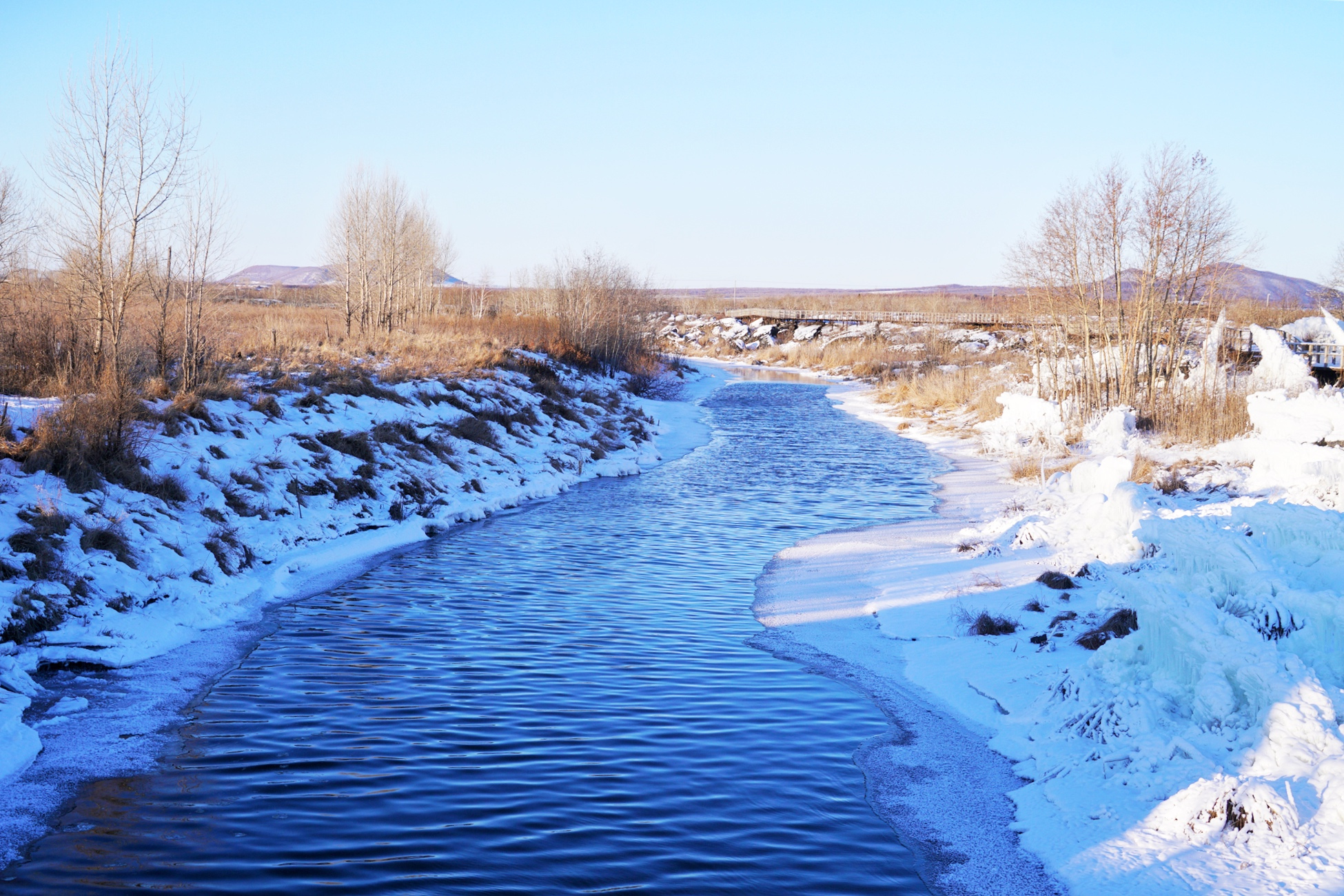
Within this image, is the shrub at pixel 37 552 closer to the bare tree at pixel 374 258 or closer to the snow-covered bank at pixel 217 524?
the snow-covered bank at pixel 217 524

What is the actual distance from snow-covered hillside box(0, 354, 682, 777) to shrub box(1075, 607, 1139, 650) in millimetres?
8058

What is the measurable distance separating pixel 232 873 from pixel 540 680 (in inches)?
138

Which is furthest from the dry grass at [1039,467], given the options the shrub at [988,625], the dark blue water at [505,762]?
the shrub at [988,625]

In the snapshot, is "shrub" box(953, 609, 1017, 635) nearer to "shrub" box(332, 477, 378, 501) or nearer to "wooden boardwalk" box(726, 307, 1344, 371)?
"shrub" box(332, 477, 378, 501)

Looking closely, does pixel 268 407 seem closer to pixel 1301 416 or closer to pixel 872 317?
pixel 1301 416

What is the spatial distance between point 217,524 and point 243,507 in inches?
34.1

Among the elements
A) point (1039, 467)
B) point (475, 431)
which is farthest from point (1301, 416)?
point (475, 431)

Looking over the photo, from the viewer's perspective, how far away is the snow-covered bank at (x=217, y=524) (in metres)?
7.75

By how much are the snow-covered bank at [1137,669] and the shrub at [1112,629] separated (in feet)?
0.07

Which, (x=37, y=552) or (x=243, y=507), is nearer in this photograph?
(x=37, y=552)

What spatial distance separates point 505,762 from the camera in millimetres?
6613

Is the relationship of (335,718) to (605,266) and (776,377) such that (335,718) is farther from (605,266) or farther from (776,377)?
(776,377)

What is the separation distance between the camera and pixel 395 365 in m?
24.2

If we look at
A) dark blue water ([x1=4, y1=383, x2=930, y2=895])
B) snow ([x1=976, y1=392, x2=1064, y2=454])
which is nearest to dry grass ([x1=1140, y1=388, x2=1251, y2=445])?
Result: snow ([x1=976, y1=392, x2=1064, y2=454])
